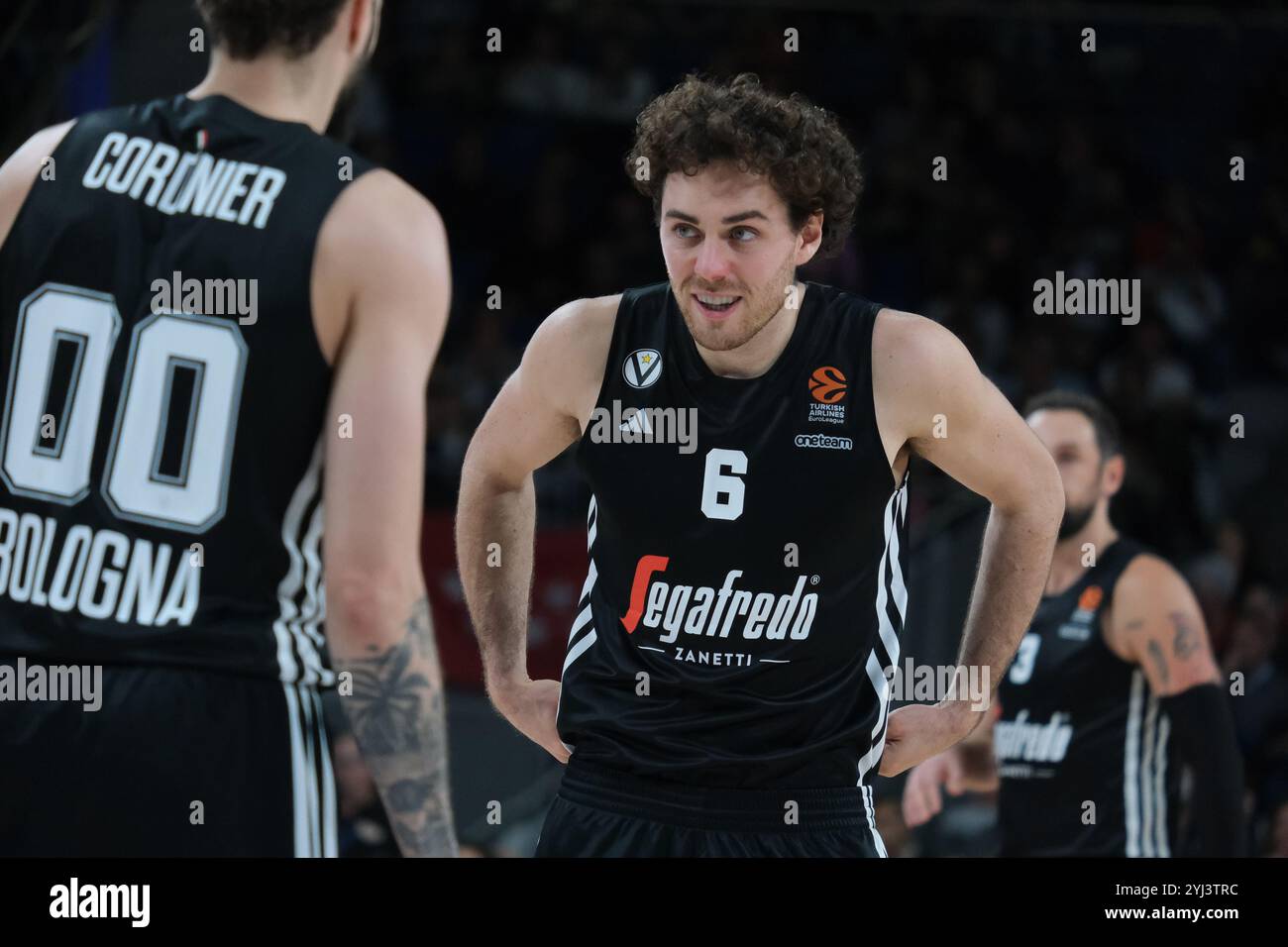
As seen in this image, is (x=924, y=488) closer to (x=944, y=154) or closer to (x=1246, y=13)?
(x=944, y=154)

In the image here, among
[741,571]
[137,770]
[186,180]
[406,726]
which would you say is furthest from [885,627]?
[186,180]

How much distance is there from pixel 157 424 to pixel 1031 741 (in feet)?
13.0

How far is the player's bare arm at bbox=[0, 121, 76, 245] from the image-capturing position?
295cm

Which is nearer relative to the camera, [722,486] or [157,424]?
[157,424]

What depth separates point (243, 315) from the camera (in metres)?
2.87

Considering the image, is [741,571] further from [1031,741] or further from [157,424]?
[1031,741]

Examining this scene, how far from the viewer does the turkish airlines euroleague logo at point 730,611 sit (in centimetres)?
361

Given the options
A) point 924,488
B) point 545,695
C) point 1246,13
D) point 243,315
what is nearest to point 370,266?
point 243,315

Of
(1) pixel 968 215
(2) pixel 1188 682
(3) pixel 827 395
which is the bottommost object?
(2) pixel 1188 682

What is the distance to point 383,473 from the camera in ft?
9.27

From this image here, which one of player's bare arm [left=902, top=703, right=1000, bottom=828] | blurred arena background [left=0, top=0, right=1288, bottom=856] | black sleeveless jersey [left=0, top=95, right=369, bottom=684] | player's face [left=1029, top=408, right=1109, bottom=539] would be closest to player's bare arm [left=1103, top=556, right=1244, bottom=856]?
player's face [left=1029, top=408, right=1109, bottom=539]

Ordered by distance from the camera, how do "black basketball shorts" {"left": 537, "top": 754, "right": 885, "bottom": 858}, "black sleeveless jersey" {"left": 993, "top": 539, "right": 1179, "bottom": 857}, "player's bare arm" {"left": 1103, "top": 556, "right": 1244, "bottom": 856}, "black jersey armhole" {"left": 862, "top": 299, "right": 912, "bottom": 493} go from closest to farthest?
"black basketball shorts" {"left": 537, "top": 754, "right": 885, "bottom": 858} → "black jersey armhole" {"left": 862, "top": 299, "right": 912, "bottom": 493} → "player's bare arm" {"left": 1103, "top": 556, "right": 1244, "bottom": 856} → "black sleeveless jersey" {"left": 993, "top": 539, "right": 1179, "bottom": 857}

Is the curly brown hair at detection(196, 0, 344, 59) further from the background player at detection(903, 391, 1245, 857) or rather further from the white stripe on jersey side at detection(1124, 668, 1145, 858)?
the white stripe on jersey side at detection(1124, 668, 1145, 858)

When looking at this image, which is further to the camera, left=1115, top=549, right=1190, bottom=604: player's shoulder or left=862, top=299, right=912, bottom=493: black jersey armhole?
left=1115, top=549, right=1190, bottom=604: player's shoulder
